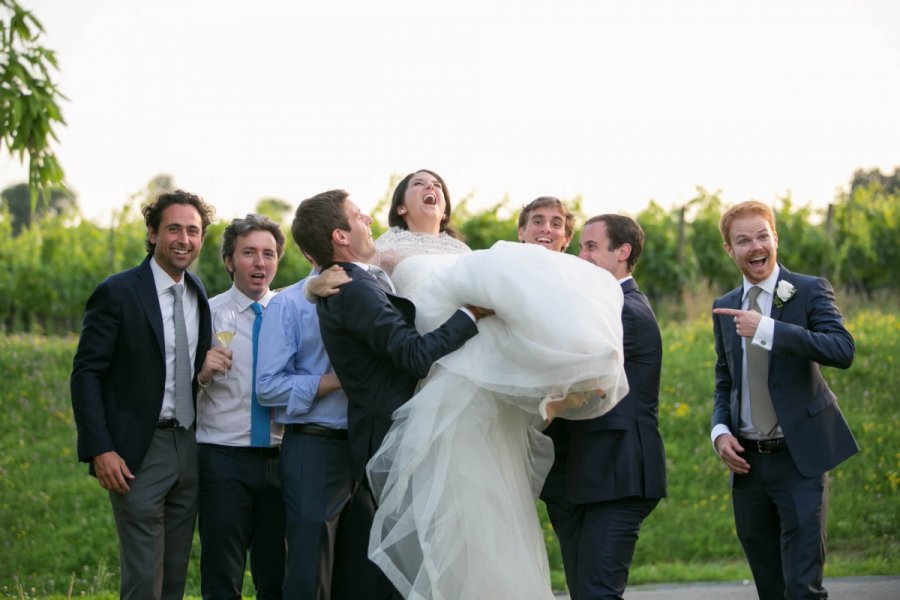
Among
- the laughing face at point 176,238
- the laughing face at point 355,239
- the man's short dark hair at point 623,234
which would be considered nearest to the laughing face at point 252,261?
the laughing face at point 176,238

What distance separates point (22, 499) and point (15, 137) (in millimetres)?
5648

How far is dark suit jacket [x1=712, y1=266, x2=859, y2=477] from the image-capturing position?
16.5ft

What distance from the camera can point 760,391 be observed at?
5371mm

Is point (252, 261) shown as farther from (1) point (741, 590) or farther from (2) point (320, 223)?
(1) point (741, 590)

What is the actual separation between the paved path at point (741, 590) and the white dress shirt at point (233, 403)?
3918 millimetres

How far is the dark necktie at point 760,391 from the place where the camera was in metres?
5.32

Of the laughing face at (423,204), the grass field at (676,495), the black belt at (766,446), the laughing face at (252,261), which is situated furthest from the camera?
the grass field at (676,495)

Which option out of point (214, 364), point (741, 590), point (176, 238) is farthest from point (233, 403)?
point (741, 590)

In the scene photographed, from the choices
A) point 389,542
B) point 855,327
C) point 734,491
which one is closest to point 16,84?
point 389,542

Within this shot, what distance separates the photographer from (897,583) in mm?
7793

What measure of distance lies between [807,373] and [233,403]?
9.95 ft

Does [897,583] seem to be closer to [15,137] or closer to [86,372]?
[86,372]

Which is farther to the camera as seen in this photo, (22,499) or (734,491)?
(22,499)

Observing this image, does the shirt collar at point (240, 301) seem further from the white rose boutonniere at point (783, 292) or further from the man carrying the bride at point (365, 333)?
the white rose boutonniere at point (783, 292)
